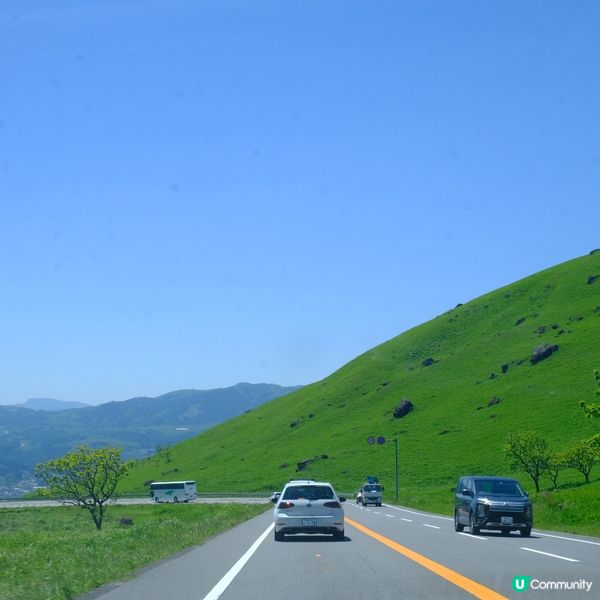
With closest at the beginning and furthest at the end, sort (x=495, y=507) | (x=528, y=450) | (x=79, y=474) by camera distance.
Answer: (x=495, y=507) < (x=528, y=450) < (x=79, y=474)

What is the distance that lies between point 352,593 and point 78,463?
214 ft

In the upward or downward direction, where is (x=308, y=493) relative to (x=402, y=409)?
downward

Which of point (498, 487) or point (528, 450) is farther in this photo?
point (528, 450)

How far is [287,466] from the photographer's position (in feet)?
418

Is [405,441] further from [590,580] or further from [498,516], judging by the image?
[590,580]

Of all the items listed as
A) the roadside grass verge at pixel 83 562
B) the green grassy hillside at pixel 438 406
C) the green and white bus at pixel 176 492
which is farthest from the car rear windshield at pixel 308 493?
the green and white bus at pixel 176 492

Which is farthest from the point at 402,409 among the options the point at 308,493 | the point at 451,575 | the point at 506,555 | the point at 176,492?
the point at 451,575

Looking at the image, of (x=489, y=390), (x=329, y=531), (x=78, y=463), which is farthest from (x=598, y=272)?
(x=329, y=531)

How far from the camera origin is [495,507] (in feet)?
91.8

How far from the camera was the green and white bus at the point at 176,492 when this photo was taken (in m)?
103

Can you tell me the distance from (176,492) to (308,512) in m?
82.2

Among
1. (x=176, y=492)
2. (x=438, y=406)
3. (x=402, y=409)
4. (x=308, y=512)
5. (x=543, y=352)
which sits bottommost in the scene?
(x=308, y=512)

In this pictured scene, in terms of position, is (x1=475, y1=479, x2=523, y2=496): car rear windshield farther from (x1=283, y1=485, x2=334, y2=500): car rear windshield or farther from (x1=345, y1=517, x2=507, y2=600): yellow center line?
(x1=345, y1=517, x2=507, y2=600): yellow center line

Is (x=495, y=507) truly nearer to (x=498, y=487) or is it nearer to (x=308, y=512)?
(x=498, y=487)
